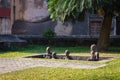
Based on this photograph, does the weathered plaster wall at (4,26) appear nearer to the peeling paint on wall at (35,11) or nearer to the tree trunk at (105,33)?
the peeling paint on wall at (35,11)

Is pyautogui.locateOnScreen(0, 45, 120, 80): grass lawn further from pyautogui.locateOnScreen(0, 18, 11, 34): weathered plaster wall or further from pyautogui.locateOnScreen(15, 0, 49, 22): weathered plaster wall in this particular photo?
pyautogui.locateOnScreen(15, 0, 49, 22): weathered plaster wall

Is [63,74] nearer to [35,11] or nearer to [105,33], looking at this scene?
[105,33]

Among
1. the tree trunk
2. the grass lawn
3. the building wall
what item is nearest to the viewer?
the grass lawn

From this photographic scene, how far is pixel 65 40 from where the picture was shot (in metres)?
26.9

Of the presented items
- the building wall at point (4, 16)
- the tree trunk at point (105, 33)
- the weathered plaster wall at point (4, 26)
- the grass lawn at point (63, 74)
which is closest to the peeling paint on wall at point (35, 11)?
the building wall at point (4, 16)

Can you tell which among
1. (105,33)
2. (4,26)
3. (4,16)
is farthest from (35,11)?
(105,33)

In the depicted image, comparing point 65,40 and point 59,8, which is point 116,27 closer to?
point 65,40

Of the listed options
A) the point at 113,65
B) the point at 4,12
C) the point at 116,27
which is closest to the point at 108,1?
the point at 113,65

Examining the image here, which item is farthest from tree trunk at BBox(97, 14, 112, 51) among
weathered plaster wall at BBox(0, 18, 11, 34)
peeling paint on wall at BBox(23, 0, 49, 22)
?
peeling paint on wall at BBox(23, 0, 49, 22)

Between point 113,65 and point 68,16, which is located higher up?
point 68,16

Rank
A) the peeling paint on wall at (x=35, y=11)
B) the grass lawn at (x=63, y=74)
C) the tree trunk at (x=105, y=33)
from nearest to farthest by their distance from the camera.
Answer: the grass lawn at (x=63, y=74) < the tree trunk at (x=105, y=33) < the peeling paint on wall at (x=35, y=11)

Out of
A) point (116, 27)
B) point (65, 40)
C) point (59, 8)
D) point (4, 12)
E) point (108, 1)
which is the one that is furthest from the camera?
point (116, 27)

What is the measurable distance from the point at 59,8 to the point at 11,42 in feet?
13.7

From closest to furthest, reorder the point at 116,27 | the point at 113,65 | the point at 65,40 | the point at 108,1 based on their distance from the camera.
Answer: the point at 113,65, the point at 108,1, the point at 65,40, the point at 116,27
